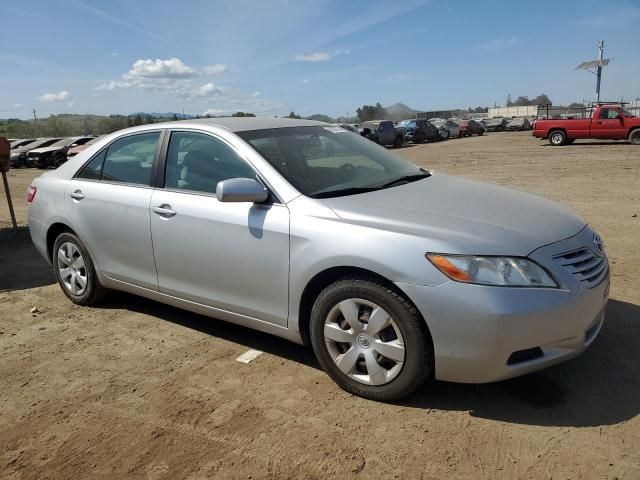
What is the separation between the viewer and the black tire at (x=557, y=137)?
25.0 m

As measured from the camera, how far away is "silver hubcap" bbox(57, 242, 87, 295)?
4.74 metres

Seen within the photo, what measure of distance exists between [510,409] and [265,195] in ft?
6.22

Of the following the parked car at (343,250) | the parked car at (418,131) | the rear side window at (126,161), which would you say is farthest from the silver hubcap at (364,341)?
the parked car at (418,131)

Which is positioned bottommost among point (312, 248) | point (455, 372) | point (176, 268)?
point (455, 372)

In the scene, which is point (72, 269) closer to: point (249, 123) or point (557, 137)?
point (249, 123)

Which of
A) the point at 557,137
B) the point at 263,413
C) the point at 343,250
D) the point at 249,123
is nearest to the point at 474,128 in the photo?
the point at 557,137

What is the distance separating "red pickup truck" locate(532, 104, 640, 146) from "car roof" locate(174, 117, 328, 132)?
76.0 ft

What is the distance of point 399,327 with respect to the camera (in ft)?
9.47

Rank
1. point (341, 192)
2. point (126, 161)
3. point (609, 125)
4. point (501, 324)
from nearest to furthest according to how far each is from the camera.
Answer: point (501, 324)
point (341, 192)
point (126, 161)
point (609, 125)

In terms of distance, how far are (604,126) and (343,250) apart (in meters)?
24.6

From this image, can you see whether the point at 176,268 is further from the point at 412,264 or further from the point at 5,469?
the point at 412,264

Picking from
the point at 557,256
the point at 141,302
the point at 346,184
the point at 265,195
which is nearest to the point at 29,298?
the point at 141,302

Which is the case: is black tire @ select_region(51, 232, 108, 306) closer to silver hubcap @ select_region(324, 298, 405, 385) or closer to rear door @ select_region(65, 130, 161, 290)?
rear door @ select_region(65, 130, 161, 290)

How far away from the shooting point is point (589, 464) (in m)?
2.49
